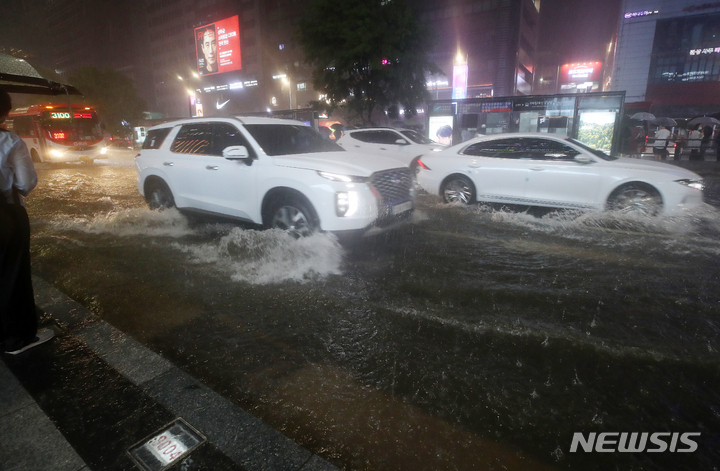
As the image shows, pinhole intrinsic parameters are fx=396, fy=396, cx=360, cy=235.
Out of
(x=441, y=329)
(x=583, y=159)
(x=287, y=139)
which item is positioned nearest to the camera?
(x=441, y=329)

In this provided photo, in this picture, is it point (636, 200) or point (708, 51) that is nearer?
point (636, 200)

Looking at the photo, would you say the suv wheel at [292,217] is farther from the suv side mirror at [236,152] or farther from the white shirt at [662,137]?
the white shirt at [662,137]

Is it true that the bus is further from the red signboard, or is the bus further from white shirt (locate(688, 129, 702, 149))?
the red signboard

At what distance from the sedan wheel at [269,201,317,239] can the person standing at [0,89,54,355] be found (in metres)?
2.79

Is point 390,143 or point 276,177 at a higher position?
point 390,143

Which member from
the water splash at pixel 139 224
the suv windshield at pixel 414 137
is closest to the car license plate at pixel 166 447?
the water splash at pixel 139 224

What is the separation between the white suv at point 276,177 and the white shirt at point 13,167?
2.56m

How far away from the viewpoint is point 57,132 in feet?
70.1

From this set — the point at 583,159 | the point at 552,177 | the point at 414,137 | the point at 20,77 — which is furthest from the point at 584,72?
the point at 20,77

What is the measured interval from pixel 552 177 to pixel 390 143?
6687 mm

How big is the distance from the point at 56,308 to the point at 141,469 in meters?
2.70

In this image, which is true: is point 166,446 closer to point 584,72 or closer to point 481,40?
point 481,40

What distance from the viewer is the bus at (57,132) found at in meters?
21.2

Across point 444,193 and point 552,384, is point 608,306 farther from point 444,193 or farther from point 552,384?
point 444,193
